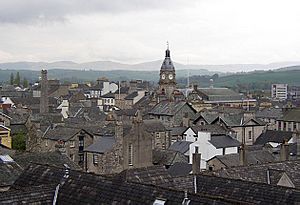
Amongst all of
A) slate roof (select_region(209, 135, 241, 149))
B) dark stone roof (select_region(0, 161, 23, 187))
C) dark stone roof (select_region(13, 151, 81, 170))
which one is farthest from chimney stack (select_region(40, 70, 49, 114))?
dark stone roof (select_region(0, 161, 23, 187))

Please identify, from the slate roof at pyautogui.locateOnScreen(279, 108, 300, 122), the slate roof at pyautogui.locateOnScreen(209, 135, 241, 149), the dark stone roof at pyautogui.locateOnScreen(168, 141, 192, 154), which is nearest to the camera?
the slate roof at pyautogui.locateOnScreen(209, 135, 241, 149)

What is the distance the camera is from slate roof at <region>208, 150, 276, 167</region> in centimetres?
4259

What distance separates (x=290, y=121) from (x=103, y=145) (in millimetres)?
39243

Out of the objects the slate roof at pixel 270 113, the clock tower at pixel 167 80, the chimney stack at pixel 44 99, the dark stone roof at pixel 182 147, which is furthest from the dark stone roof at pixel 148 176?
the clock tower at pixel 167 80

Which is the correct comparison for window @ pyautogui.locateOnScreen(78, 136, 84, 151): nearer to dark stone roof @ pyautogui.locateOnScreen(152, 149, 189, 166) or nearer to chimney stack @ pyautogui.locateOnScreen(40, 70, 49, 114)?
dark stone roof @ pyautogui.locateOnScreen(152, 149, 189, 166)

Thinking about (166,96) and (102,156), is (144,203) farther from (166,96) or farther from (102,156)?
(166,96)

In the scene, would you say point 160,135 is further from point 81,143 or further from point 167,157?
point 167,157

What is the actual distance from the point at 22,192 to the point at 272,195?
9.37m

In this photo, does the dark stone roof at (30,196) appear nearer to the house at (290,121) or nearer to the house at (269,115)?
the house at (290,121)

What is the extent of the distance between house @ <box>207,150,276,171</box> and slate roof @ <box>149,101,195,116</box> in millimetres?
33676

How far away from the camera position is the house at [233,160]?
42594 millimetres

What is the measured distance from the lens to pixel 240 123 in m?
68.8

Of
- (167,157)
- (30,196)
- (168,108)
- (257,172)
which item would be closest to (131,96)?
(168,108)

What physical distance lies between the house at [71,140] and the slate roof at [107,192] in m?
30.9
